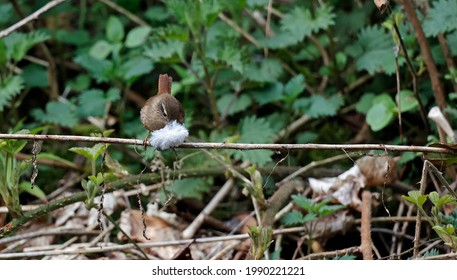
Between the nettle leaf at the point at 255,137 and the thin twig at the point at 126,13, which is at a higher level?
the thin twig at the point at 126,13

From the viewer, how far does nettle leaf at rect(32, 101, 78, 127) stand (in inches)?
118

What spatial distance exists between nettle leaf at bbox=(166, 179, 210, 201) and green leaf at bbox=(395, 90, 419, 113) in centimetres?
84

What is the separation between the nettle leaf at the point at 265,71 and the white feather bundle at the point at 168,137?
3.05ft

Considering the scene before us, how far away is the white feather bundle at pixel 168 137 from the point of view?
6.49 feet

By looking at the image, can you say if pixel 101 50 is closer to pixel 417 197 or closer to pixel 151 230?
pixel 151 230

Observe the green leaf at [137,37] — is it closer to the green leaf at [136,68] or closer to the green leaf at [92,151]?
the green leaf at [136,68]

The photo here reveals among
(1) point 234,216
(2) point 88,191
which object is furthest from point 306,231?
(2) point 88,191

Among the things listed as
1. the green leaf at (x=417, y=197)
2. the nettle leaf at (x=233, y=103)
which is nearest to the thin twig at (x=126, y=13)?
the nettle leaf at (x=233, y=103)

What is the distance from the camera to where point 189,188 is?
8.78ft

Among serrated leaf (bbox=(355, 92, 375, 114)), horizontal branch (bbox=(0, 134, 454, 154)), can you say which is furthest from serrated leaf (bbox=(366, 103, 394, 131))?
horizontal branch (bbox=(0, 134, 454, 154))

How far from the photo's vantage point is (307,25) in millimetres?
2828

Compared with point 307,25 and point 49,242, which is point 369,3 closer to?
point 307,25

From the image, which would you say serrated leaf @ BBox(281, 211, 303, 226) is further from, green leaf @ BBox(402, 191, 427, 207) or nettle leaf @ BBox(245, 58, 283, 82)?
nettle leaf @ BBox(245, 58, 283, 82)
